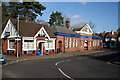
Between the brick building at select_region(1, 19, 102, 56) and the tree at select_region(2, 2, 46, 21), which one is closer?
the brick building at select_region(1, 19, 102, 56)

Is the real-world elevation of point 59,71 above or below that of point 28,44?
below

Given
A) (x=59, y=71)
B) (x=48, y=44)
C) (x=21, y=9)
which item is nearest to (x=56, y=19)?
(x=21, y=9)

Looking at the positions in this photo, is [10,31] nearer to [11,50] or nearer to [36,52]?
[11,50]

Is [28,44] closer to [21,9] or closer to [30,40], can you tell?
[30,40]

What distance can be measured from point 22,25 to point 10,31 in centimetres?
236

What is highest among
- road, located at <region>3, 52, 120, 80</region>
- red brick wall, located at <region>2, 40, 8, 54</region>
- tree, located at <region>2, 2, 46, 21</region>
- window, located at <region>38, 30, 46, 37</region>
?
tree, located at <region>2, 2, 46, 21</region>

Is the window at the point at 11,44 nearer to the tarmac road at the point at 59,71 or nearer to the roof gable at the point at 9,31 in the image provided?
the roof gable at the point at 9,31

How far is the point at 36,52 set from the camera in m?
24.9

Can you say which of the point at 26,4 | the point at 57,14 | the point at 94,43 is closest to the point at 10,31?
the point at 26,4

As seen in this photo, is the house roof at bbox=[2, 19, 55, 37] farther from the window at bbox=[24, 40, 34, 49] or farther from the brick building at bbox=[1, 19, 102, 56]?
the window at bbox=[24, 40, 34, 49]

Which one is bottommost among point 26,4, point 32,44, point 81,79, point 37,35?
point 81,79

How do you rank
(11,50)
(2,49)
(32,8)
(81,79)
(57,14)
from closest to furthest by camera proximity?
(81,79)
(11,50)
(2,49)
(32,8)
(57,14)

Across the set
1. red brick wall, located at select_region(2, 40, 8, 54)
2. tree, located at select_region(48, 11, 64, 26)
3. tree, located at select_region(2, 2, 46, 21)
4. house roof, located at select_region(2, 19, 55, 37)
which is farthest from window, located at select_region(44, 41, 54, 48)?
tree, located at select_region(48, 11, 64, 26)

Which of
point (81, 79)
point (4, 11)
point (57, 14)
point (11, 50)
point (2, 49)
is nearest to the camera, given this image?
point (81, 79)
